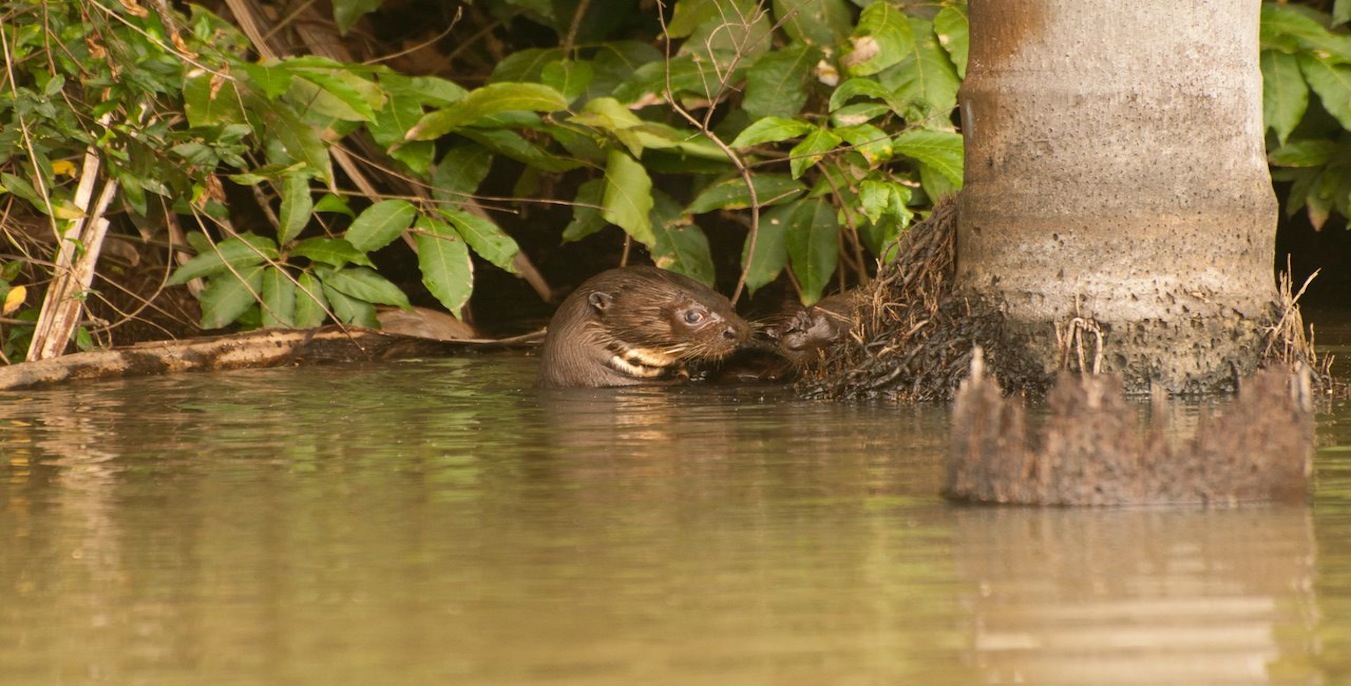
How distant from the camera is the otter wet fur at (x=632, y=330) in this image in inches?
261

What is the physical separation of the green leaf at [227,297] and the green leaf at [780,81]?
6.67 feet

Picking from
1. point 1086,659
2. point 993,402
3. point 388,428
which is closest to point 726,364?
point 388,428

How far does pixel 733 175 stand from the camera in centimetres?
755

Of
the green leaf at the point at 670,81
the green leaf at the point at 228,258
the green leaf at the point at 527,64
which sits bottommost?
the green leaf at the point at 228,258

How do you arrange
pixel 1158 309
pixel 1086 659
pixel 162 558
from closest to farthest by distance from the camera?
1. pixel 1086 659
2. pixel 162 558
3. pixel 1158 309

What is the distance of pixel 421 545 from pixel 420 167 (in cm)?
431

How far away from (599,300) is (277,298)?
1.37 metres

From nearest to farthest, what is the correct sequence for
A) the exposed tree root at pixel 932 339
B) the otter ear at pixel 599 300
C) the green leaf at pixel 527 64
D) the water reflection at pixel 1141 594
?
1. the water reflection at pixel 1141 594
2. the exposed tree root at pixel 932 339
3. the otter ear at pixel 599 300
4. the green leaf at pixel 527 64

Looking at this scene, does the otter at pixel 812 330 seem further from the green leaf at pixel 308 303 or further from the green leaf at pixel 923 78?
the green leaf at pixel 308 303

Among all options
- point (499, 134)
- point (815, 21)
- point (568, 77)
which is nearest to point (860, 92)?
point (815, 21)

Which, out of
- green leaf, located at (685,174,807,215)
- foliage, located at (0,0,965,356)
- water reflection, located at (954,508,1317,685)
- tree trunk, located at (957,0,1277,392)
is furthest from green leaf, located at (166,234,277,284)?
water reflection, located at (954,508,1317,685)

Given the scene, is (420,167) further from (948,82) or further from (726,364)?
(948,82)

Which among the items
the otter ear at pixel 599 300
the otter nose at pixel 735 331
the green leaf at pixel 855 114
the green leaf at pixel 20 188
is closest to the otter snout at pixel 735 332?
the otter nose at pixel 735 331

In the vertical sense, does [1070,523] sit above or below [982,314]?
below
